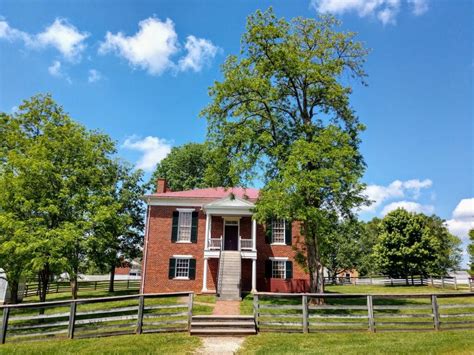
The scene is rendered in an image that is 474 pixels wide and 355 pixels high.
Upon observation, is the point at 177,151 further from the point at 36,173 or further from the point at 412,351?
the point at 412,351

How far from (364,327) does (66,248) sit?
11472 millimetres

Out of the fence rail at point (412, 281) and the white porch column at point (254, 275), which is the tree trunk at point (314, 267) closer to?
the white porch column at point (254, 275)

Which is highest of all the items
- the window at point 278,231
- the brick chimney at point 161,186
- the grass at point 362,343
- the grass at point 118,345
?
the brick chimney at point 161,186

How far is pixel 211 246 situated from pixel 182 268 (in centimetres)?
250

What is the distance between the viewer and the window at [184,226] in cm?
2352

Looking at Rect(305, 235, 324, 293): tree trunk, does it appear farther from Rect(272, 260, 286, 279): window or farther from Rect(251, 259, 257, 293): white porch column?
Rect(272, 260, 286, 279): window

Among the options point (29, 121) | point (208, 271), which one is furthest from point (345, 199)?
point (29, 121)

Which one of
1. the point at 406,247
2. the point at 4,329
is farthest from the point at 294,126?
the point at 406,247

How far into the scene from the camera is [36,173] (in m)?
14.8

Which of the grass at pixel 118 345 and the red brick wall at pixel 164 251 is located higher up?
the red brick wall at pixel 164 251

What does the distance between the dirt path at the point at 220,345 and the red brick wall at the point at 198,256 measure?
13279 mm

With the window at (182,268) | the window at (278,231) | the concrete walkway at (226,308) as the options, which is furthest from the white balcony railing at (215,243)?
the concrete walkway at (226,308)

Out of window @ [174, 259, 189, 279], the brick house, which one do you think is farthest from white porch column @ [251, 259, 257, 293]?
window @ [174, 259, 189, 279]

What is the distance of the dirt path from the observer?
328 inches
